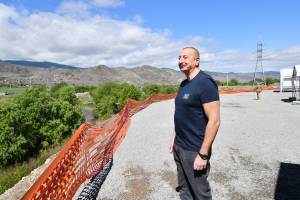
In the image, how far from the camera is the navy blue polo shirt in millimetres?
4070

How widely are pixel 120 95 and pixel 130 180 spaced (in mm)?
77805

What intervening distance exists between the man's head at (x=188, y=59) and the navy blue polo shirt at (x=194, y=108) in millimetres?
132

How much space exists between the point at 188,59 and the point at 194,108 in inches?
24.0

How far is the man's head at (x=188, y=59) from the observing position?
4.28 meters

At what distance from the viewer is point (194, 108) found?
13.7 ft

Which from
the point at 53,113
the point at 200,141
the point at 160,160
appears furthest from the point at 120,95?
the point at 200,141

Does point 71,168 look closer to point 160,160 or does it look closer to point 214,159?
point 160,160

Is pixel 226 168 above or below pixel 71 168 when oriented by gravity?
below

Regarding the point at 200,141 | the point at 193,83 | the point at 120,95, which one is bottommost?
the point at 120,95

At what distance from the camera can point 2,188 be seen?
15688 millimetres

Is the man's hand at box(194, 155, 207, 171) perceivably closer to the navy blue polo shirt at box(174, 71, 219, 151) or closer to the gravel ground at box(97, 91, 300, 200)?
the navy blue polo shirt at box(174, 71, 219, 151)

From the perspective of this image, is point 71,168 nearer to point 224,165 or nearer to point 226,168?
point 226,168

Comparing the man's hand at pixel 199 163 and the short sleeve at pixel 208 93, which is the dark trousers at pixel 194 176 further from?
the short sleeve at pixel 208 93

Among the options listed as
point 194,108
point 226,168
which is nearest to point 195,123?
point 194,108
